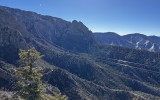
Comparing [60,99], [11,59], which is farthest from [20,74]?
[11,59]

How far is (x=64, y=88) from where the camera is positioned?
15512 centimetres

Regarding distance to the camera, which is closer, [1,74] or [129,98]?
[1,74]

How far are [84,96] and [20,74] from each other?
96106 mm

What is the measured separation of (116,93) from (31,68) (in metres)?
122

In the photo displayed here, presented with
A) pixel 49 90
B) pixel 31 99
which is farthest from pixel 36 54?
pixel 49 90

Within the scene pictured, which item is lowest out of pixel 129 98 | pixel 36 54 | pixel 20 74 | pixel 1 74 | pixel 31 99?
pixel 129 98

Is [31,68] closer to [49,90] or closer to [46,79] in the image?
[49,90]

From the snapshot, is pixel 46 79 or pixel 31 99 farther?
pixel 46 79

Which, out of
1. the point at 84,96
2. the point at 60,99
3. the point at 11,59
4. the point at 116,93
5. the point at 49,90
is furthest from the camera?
the point at 11,59

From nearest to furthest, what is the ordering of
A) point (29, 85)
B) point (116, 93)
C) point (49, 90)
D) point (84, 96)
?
point (29, 85), point (49, 90), point (84, 96), point (116, 93)

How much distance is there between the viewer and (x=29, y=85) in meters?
56.9

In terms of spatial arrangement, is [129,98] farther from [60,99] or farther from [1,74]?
[60,99]

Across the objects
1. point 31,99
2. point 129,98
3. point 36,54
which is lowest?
point 129,98

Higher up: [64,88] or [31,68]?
[31,68]
